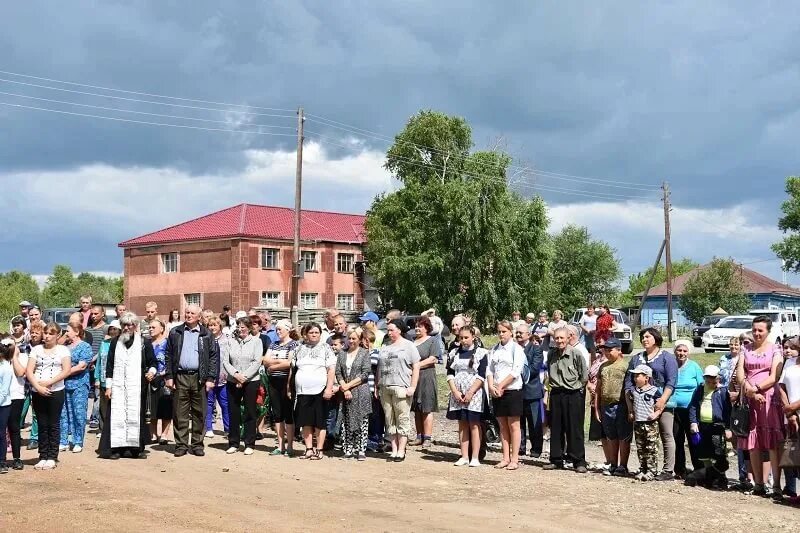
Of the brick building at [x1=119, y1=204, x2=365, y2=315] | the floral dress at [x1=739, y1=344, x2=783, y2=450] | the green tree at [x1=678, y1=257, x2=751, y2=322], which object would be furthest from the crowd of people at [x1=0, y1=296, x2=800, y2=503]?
the green tree at [x1=678, y1=257, x2=751, y2=322]

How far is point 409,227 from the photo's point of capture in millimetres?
48844

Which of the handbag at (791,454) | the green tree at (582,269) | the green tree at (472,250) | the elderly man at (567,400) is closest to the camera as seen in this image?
the handbag at (791,454)

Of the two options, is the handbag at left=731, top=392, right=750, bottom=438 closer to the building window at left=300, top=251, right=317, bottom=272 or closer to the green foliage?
the building window at left=300, top=251, right=317, bottom=272

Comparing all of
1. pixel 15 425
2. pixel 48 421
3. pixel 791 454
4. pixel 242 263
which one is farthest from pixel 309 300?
pixel 791 454

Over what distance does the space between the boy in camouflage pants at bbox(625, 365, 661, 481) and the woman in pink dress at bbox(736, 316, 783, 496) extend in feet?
3.30

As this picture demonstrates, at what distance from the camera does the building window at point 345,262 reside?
5569cm

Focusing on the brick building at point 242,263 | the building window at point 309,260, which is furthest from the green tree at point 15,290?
the building window at point 309,260

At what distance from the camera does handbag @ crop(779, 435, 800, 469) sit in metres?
9.59

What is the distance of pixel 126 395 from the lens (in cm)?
1164

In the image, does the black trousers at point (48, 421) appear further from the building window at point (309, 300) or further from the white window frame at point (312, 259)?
the white window frame at point (312, 259)

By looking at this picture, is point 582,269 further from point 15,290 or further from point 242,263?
point 15,290

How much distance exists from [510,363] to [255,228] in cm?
4225

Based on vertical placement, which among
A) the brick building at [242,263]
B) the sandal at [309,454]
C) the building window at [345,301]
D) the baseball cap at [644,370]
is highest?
the brick building at [242,263]

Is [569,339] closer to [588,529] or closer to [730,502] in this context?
[730,502]
